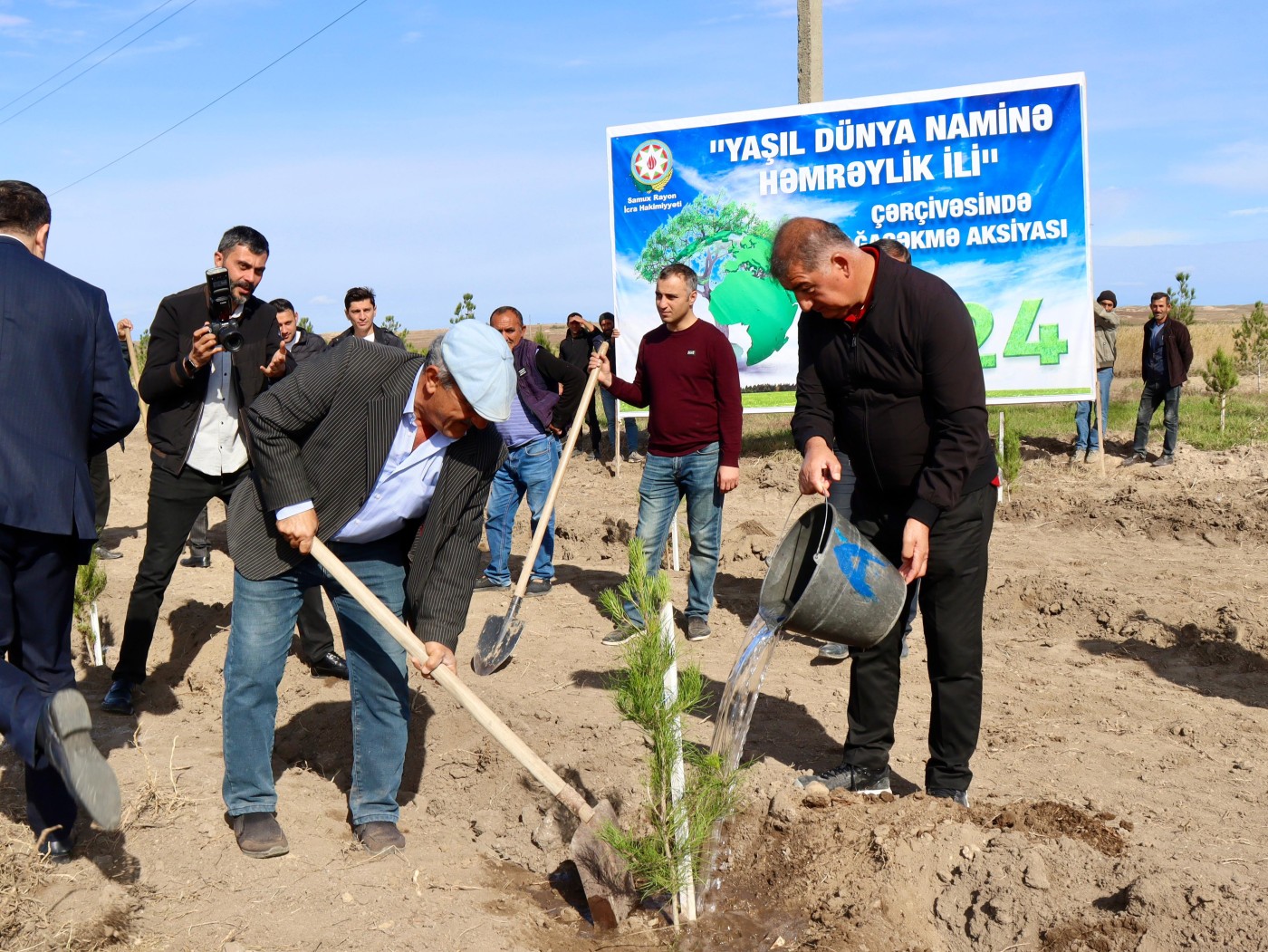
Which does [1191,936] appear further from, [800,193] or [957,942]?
[800,193]

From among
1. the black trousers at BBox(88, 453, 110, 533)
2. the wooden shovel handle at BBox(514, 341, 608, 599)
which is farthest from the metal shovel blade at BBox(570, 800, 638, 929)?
the black trousers at BBox(88, 453, 110, 533)

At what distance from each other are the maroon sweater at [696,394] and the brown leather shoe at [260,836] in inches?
126

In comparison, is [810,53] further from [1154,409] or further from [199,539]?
[199,539]

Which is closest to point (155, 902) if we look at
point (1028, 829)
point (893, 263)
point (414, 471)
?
point (414, 471)

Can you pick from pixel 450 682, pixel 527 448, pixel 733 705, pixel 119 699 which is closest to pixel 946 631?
pixel 733 705

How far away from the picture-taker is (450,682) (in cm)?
376

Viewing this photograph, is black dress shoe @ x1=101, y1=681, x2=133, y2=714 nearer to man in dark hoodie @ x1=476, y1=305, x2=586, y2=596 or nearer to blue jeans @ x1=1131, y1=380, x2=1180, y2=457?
man in dark hoodie @ x1=476, y1=305, x2=586, y2=596

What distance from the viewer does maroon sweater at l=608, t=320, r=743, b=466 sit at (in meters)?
6.66

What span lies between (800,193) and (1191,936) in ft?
31.3

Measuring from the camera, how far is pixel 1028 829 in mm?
4043

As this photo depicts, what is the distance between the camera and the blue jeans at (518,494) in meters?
7.83

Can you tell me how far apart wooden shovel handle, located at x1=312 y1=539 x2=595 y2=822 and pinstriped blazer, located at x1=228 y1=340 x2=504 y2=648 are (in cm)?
14

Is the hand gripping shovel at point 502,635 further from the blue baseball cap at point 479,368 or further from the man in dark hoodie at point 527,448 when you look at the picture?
the blue baseball cap at point 479,368

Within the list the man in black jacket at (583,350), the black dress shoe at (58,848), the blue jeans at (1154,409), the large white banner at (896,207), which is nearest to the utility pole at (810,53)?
the large white banner at (896,207)
